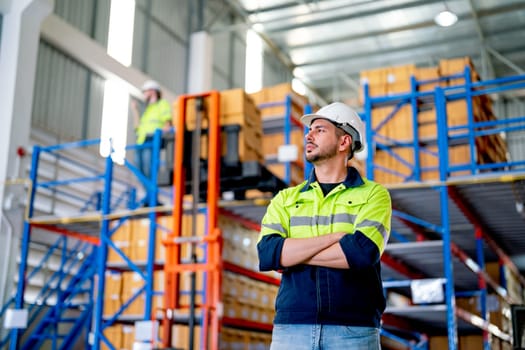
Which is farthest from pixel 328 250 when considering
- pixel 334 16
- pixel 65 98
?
pixel 334 16

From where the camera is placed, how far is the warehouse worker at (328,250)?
131 inches

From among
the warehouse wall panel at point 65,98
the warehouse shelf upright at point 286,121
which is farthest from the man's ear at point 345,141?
the warehouse wall panel at point 65,98

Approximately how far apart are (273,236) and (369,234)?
0.51m

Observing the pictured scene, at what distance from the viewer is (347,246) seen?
3.36 meters

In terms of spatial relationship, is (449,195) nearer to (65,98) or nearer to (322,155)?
(322,155)

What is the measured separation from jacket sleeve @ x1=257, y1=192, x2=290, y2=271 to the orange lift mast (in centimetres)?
433

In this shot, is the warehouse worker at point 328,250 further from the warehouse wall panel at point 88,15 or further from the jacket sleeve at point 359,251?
the warehouse wall panel at point 88,15

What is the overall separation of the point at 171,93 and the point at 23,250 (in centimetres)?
763

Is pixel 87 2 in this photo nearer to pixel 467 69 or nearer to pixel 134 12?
pixel 134 12

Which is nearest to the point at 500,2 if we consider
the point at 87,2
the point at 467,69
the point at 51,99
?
the point at 467,69

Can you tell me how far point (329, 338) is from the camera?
130 inches

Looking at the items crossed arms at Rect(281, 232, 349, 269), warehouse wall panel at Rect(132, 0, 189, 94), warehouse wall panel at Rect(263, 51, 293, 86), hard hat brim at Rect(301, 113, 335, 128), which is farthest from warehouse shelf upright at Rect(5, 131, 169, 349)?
warehouse wall panel at Rect(263, 51, 293, 86)

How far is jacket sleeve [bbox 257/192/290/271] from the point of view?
3.54 m

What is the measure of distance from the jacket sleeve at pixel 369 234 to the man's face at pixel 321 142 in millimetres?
329
